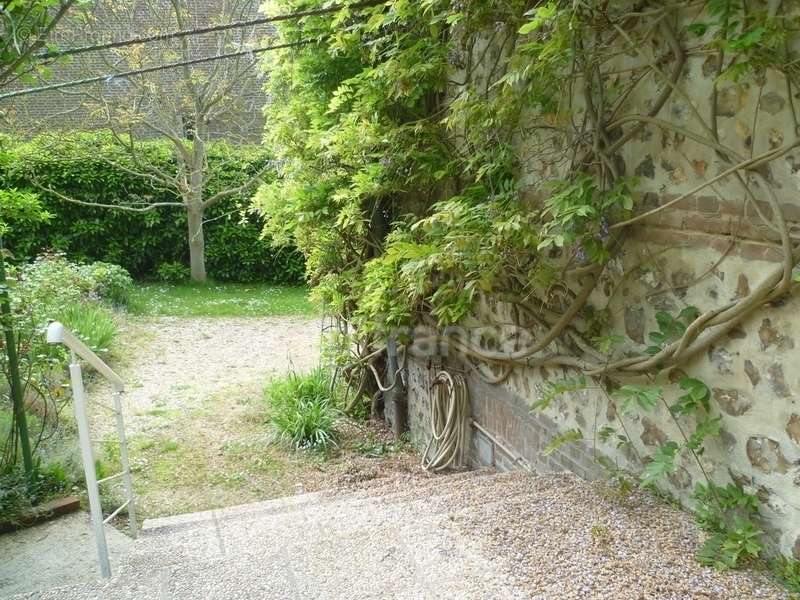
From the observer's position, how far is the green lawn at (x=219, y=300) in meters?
9.86

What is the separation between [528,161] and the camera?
3.30 meters

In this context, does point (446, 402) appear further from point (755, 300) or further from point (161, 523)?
point (755, 300)

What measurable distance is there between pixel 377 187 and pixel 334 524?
2.12 m

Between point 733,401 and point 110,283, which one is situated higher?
point 110,283

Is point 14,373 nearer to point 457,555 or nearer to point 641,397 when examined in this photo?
point 457,555

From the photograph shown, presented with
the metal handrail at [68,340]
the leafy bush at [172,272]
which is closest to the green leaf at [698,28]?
the metal handrail at [68,340]

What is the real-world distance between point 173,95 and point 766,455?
10.3 metres

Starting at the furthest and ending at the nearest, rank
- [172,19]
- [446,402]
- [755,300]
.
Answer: [172,19]
[446,402]
[755,300]

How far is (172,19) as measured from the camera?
417 inches

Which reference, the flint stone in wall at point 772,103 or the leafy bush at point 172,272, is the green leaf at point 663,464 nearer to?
the flint stone in wall at point 772,103

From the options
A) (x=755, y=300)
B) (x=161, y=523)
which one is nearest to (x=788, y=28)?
(x=755, y=300)

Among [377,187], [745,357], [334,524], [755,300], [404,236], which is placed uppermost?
[377,187]

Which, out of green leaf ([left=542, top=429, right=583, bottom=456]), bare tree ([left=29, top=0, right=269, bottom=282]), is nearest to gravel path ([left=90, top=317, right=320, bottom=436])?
bare tree ([left=29, top=0, right=269, bottom=282])

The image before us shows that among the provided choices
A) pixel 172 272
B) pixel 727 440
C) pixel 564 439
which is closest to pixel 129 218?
pixel 172 272
